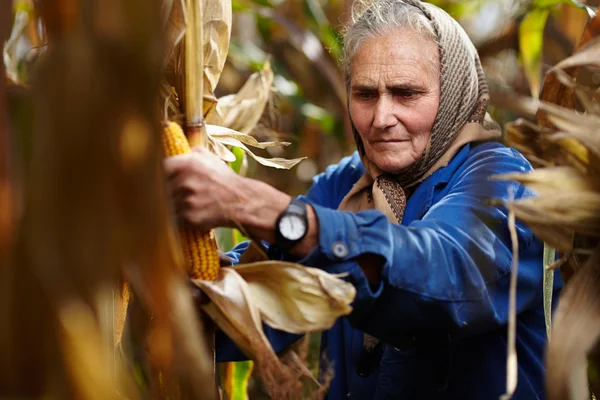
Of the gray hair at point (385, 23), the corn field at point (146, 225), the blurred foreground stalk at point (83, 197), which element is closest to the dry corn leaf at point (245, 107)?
the corn field at point (146, 225)

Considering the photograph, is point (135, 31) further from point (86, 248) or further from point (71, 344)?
point (71, 344)

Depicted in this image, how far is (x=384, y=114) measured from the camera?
1735mm

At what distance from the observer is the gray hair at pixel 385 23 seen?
175cm

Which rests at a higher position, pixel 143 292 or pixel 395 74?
pixel 395 74

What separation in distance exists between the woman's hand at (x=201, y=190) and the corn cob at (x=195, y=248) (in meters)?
0.03

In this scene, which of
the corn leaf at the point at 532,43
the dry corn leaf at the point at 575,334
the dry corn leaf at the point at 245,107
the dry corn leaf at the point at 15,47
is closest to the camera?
the dry corn leaf at the point at 575,334

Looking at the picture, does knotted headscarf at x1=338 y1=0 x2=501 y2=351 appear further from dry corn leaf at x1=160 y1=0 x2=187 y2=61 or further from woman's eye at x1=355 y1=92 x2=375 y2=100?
dry corn leaf at x1=160 y1=0 x2=187 y2=61

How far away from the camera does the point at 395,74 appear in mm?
1722

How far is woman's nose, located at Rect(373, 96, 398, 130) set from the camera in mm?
1734

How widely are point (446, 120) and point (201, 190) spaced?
79 cm

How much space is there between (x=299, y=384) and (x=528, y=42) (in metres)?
1.58

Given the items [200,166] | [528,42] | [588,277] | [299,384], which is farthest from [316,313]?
[528,42]

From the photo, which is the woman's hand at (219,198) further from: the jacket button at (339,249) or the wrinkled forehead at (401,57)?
the wrinkled forehead at (401,57)

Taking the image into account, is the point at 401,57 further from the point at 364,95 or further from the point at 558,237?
the point at 558,237
